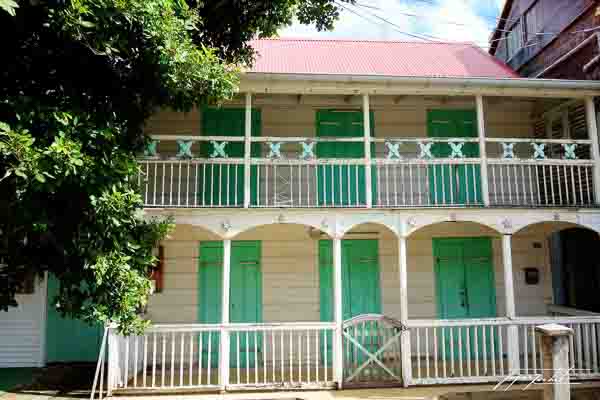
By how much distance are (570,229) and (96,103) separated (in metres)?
9.40

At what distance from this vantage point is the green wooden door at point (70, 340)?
843cm

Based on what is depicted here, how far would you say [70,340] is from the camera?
847 centimetres

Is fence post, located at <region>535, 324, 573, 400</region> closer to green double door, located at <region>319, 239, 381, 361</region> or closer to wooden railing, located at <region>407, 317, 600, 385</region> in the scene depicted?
wooden railing, located at <region>407, 317, 600, 385</region>

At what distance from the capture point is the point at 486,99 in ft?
28.7

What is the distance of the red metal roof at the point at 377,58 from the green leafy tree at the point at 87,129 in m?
4.80

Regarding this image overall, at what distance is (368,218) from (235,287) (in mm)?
3160

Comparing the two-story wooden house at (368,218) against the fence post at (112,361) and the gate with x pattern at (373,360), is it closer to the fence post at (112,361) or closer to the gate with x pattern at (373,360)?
the gate with x pattern at (373,360)

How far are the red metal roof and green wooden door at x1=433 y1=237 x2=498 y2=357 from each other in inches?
145

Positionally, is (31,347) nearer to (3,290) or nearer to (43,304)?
(43,304)

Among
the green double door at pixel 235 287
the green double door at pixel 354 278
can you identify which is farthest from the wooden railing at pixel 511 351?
the green double door at pixel 235 287

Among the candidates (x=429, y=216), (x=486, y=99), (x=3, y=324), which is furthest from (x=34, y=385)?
(x=486, y=99)

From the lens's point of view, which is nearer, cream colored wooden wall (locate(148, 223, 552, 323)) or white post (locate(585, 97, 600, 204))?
white post (locate(585, 97, 600, 204))

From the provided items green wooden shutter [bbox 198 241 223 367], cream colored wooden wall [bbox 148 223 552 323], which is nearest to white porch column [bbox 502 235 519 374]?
cream colored wooden wall [bbox 148 223 552 323]

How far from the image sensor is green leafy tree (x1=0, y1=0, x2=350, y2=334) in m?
3.93
